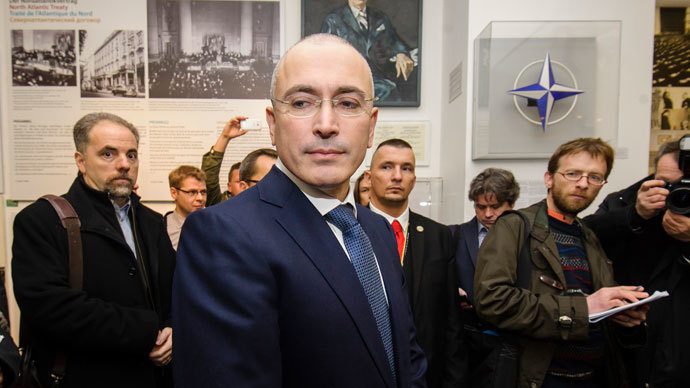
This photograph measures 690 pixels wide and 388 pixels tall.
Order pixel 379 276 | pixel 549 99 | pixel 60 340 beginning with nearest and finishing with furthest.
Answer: pixel 379 276, pixel 60 340, pixel 549 99

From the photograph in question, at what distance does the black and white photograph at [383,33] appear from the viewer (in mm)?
4148

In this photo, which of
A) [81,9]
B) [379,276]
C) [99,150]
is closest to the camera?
[379,276]

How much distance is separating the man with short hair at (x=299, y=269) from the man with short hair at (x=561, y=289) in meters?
0.97

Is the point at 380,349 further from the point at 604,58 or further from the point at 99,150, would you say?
the point at 604,58

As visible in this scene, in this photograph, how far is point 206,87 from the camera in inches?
164

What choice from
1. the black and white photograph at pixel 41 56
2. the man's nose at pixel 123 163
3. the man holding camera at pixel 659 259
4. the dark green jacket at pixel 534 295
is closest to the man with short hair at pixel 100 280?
the man's nose at pixel 123 163

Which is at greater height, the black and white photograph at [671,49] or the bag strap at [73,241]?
the black and white photograph at [671,49]

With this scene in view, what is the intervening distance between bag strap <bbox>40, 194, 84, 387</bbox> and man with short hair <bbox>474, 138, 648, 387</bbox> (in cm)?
187

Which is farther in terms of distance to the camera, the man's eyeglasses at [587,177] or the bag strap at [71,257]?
the man's eyeglasses at [587,177]

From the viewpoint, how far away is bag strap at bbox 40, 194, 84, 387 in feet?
5.43

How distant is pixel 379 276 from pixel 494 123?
2882mm

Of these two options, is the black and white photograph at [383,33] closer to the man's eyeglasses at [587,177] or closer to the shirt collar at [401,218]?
the shirt collar at [401,218]

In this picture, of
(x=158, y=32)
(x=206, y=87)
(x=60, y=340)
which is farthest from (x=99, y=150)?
(x=158, y=32)

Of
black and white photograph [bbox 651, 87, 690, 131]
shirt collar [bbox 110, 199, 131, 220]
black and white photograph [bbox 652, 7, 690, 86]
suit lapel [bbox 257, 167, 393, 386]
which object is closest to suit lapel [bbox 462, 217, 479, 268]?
suit lapel [bbox 257, 167, 393, 386]
